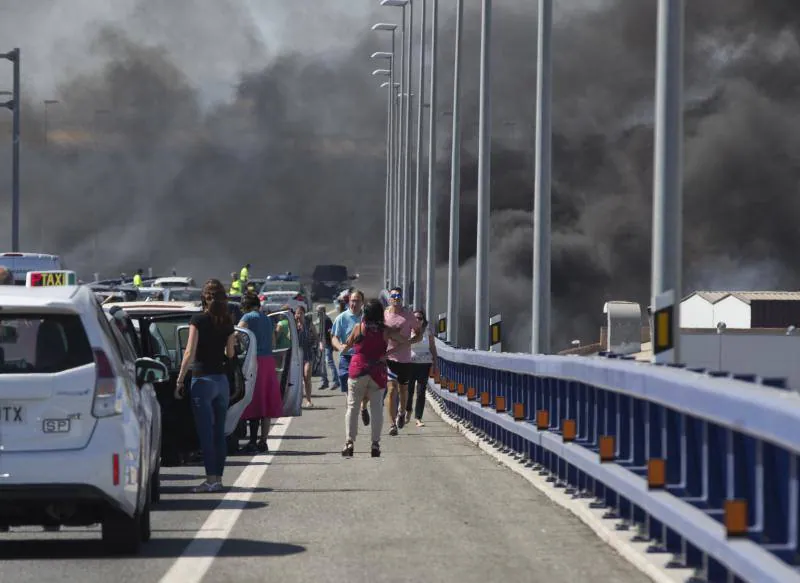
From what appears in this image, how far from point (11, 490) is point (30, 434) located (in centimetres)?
33

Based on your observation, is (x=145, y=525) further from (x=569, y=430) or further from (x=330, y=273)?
(x=330, y=273)

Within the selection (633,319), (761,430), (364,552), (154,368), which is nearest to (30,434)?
(154,368)

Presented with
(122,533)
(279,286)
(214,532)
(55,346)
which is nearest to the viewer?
(55,346)

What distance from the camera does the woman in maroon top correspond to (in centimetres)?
2066

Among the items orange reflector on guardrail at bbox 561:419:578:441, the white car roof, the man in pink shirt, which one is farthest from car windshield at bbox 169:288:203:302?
the white car roof

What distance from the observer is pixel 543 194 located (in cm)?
2844

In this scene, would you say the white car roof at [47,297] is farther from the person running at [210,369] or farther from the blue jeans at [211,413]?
the blue jeans at [211,413]

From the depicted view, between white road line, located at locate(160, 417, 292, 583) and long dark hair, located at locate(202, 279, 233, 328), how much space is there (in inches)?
56.0

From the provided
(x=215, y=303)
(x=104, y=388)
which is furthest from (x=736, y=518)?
(x=215, y=303)

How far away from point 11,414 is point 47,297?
28.7 inches

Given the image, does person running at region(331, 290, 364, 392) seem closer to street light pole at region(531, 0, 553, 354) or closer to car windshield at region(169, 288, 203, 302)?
street light pole at region(531, 0, 553, 354)

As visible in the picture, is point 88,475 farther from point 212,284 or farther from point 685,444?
point 212,284

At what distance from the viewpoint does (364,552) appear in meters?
11.8

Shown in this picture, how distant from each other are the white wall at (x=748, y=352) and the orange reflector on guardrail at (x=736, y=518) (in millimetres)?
42602
